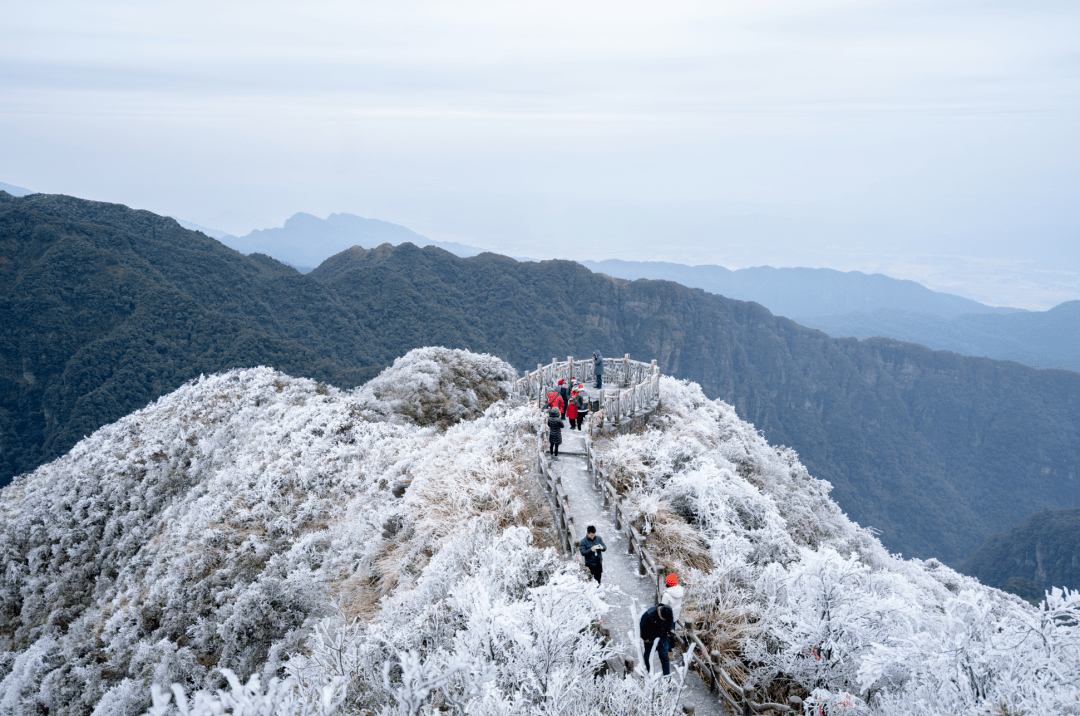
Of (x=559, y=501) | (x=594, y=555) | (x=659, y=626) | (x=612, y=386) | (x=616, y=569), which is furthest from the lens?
(x=612, y=386)

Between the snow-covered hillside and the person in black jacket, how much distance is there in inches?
23.3

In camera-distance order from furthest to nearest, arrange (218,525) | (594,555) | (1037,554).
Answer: (1037,554) < (218,525) < (594,555)

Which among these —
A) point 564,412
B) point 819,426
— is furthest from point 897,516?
point 564,412

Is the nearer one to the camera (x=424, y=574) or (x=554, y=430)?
(x=424, y=574)

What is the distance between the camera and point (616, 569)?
995cm

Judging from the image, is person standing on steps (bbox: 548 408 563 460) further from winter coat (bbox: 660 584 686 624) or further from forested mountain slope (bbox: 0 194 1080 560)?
forested mountain slope (bbox: 0 194 1080 560)

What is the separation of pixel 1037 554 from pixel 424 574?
464 feet

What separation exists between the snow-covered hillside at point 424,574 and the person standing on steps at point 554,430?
1.02 meters

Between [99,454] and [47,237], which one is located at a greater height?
[47,237]

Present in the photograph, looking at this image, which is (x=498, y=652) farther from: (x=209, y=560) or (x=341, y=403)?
(x=341, y=403)

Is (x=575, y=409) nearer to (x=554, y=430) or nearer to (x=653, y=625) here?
(x=554, y=430)

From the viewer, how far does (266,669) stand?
10750 mm

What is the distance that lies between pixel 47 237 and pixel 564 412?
12845cm

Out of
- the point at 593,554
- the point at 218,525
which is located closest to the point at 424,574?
the point at 593,554
